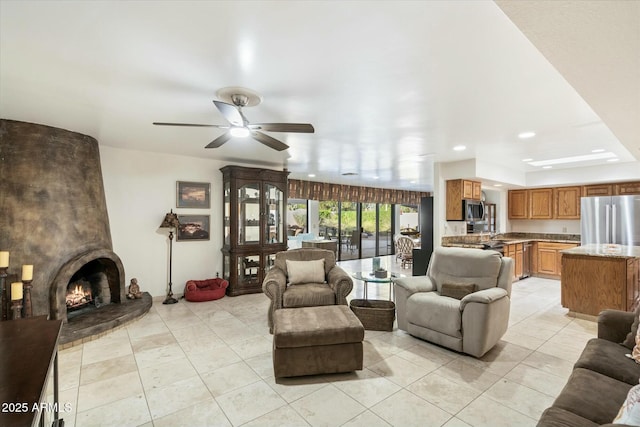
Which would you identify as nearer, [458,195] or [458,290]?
[458,290]

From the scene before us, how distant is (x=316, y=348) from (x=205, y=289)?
3.05 m

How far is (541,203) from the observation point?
264 inches

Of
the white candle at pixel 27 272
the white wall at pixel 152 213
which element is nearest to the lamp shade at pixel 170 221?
the white wall at pixel 152 213

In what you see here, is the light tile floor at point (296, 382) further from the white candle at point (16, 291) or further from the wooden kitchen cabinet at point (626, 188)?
the wooden kitchen cabinet at point (626, 188)

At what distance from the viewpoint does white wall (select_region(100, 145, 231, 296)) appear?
172 inches

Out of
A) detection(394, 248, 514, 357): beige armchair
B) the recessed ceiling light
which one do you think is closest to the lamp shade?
detection(394, 248, 514, 357): beige armchair

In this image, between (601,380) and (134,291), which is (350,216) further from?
(601,380)

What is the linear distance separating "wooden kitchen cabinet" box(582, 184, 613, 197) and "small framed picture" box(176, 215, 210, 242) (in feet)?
24.5

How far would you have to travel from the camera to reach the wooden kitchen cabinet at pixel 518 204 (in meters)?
6.90

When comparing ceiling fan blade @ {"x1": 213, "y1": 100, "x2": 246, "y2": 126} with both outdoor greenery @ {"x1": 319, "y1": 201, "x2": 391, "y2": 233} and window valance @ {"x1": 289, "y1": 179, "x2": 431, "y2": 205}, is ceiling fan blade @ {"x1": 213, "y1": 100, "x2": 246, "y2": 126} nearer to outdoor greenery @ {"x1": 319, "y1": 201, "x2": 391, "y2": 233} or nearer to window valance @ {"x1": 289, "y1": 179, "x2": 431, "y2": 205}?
window valance @ {"x1": 289, "y1": 179, "x2": 431, "y2": 205}

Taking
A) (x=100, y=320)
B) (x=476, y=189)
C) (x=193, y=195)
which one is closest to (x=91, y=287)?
(x=100, y=320)

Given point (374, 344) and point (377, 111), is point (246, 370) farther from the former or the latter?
point (377, 111)

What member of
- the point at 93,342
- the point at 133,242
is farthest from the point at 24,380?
the point at 133,242

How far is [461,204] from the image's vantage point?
5.27 metres
